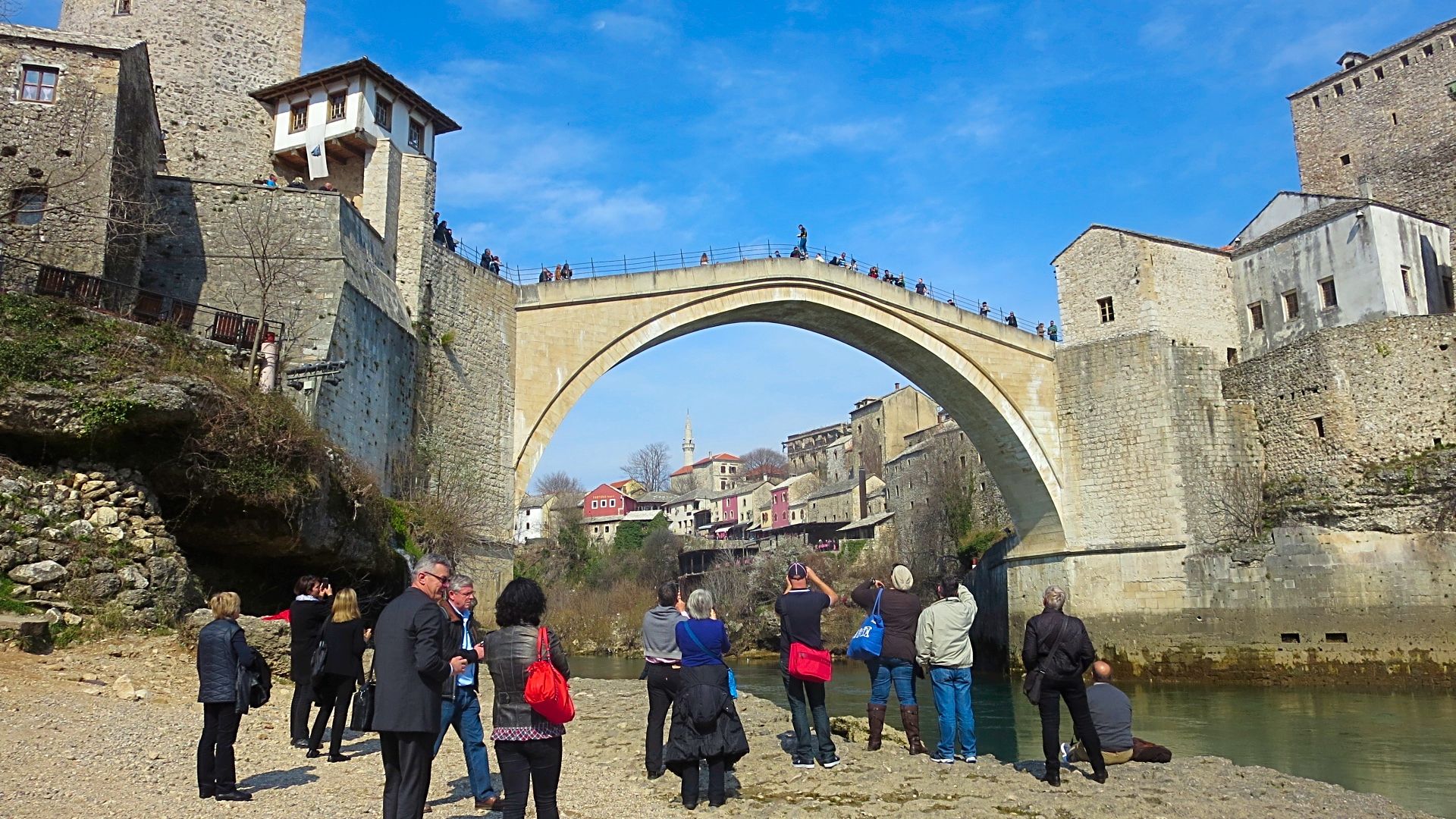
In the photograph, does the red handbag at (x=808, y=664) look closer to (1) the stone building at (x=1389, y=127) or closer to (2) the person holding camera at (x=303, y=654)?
(2) the person holding camera at (x=303, y=654)

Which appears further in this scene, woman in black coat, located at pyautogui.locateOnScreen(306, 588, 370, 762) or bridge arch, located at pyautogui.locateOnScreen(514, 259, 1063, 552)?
bridge arch, located at pyautogui.locateOnScreen(514, 259, 1063, 552)

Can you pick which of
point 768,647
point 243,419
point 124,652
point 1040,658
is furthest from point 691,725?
point 768,647

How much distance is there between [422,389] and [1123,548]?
16006 millimetres

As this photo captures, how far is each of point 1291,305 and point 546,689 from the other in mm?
24980

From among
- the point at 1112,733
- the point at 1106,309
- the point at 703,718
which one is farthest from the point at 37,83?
the point at 1106,309

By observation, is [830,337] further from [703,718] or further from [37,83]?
[703,718]

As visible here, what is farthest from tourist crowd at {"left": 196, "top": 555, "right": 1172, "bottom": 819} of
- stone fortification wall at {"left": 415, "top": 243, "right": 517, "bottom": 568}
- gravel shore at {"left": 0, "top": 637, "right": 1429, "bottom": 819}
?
stone fortification wall at {"left": 415, "top": 243, "right": 517, "bottom": 568}

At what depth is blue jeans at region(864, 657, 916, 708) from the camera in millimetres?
7148

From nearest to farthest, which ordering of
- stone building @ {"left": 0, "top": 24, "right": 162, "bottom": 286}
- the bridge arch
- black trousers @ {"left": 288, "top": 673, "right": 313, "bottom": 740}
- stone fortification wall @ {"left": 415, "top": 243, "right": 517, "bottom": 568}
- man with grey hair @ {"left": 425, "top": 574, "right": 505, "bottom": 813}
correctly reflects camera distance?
man with grey hair @ {"left": 425, "top": 574, "right": 505, "bottom": 813} → black trousers @ {"left": 288, "top": 673, "right": 313, "bottom": 740} → stone building @ {"left": 0, "top": 24, "right": 162, "bottom": 286} → stone fortification wall @ {"left": 415, "top": 243, "right": 517, "bottom": 568} → the bridge arch

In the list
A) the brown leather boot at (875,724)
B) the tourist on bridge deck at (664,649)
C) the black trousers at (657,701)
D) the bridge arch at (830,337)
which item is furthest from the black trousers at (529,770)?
the bridge arch at (830,337)

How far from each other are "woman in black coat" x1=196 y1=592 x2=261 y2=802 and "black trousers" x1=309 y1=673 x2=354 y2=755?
103 cm

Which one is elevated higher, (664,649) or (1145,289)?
(1145,289)

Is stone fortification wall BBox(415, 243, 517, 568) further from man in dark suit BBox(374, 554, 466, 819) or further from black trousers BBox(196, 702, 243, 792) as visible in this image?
man in dark suit BBox(374, 554, 466, 819)

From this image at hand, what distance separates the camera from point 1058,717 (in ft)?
21.0
